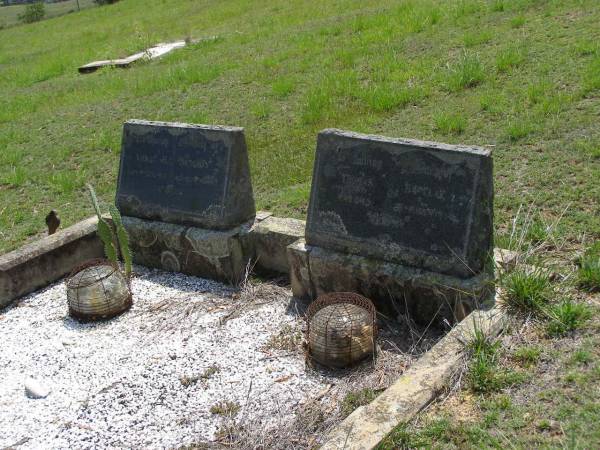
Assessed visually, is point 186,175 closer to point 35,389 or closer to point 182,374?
point 182,374

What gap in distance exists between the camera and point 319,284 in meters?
4.94

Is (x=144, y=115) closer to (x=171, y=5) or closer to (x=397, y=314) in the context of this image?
(x=397, y=314)

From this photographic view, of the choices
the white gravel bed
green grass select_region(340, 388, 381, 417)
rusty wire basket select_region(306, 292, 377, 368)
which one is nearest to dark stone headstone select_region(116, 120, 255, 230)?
the white gravel bed

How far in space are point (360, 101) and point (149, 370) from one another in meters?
4.99

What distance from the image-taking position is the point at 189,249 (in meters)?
5.71

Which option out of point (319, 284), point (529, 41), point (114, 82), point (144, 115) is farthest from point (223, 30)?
point (319, 284)

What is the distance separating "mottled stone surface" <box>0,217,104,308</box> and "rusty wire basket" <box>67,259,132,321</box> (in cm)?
74

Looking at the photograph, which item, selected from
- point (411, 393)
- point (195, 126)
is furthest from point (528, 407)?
point (195, 126)

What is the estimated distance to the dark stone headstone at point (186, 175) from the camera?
555cm

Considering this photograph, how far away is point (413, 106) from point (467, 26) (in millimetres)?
2787

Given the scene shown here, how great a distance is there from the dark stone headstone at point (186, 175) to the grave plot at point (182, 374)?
0.62 metres

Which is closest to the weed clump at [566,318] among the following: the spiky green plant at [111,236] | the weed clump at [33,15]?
the spiky green plant at [111,236]

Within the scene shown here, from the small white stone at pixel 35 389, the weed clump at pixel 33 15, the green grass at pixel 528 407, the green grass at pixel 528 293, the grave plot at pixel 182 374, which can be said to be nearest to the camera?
the green grass at pixel 528 407

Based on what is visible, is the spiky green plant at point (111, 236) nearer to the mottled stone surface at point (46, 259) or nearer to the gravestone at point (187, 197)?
the gravestone at point (187, 197)
